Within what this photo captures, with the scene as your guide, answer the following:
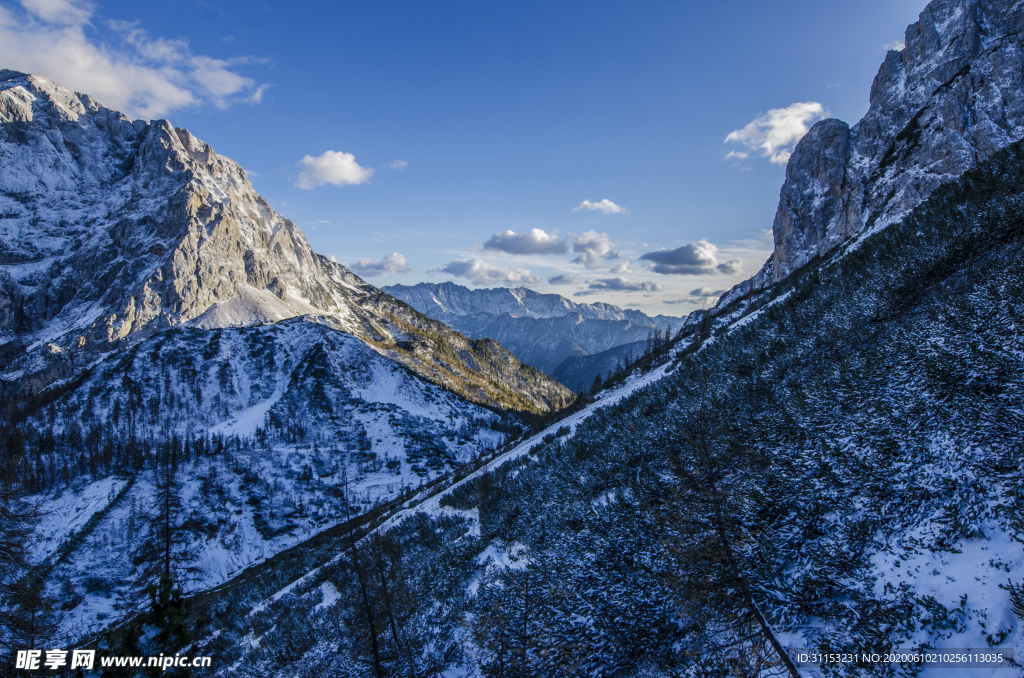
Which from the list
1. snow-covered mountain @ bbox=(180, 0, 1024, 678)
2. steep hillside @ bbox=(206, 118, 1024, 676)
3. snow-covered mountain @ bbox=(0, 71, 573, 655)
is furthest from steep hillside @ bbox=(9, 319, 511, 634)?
steep hillside @ bbox=(206, 118, 1024, 676)

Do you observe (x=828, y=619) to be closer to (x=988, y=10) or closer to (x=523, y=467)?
(x=523, y=467)

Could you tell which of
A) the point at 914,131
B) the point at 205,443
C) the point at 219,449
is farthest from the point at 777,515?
the point at 914,131

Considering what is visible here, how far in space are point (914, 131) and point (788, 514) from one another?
445 ft

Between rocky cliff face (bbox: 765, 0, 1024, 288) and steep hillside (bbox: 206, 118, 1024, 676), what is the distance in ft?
195

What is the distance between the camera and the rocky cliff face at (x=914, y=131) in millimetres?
85062

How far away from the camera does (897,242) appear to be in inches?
854

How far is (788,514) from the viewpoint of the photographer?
1343cm

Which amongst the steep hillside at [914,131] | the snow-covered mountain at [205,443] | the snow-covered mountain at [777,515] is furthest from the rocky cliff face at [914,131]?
the snow-covered mountain at [205,443]

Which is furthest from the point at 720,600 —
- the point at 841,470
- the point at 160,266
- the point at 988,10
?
the point at 160,266

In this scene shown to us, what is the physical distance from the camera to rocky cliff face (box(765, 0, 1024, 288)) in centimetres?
8506

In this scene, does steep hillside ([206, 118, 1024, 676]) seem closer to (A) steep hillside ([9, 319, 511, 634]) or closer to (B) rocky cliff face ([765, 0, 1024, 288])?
(A) steep hillside ([9, 319, 511, 634])

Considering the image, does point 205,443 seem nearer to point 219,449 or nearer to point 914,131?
point 219,449

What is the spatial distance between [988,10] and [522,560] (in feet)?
556

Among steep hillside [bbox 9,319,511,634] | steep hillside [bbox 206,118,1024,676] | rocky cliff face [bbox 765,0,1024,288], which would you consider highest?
rocky cliff face [bbox 765,0,1024,288]
